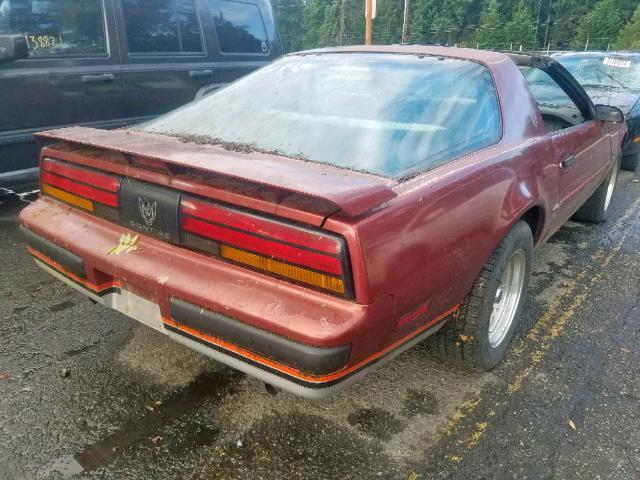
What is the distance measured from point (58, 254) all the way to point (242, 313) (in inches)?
41.5

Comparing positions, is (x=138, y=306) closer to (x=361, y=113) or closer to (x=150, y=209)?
(x=150, y=209)

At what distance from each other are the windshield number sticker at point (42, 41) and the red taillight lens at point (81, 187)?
2275 millimetres

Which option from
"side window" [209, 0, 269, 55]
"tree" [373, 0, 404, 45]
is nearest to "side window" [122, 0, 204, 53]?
"side window" [209, 0, 269, 55]

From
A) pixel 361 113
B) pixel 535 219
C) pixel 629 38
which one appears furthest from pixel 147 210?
pixel 629 38

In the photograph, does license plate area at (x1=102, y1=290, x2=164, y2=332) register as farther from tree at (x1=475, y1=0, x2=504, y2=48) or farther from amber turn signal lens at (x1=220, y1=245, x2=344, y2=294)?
tree at (x1=475, y1=0, x2=504, y2=48)

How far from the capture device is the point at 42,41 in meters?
4.16

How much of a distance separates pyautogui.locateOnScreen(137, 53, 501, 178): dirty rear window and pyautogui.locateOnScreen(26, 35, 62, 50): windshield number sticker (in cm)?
218

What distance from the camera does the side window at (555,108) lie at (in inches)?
133

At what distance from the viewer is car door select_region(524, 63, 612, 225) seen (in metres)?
3.05

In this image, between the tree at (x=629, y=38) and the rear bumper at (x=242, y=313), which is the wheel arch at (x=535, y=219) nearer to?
the rear bumper at (x=242, y=313)

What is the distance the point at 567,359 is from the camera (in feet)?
8.69

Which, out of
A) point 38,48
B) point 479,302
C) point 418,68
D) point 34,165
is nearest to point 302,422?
point 479,302

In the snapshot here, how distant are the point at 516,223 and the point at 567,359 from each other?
789mm

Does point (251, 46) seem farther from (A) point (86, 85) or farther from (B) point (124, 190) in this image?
(B) point (124, 190)
